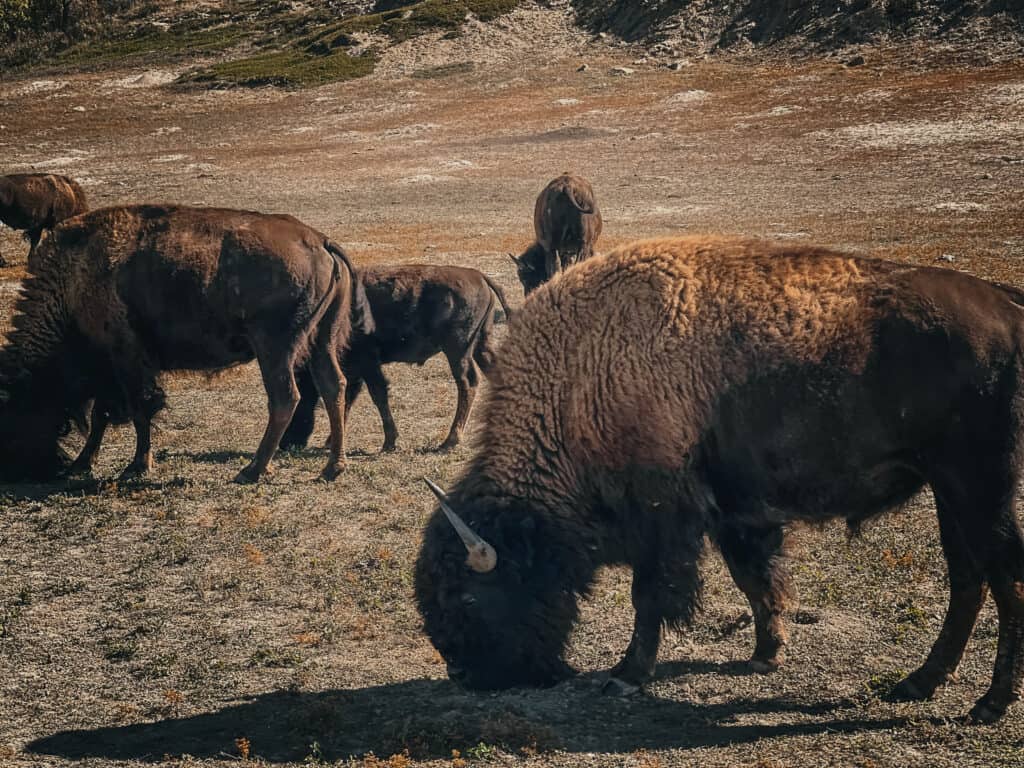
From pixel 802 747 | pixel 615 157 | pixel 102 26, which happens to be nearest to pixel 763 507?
pixel 802 747

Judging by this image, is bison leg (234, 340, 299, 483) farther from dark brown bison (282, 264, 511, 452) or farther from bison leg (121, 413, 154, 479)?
dark brown bison (282, 264, 511, 452)

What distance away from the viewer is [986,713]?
5.47 meters

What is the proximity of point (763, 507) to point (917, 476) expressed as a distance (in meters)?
0.77

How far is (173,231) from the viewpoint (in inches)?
385

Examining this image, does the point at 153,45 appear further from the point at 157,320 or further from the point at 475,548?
the point at 475,548

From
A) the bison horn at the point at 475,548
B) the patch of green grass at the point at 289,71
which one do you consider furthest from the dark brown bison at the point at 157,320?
the patch of green grass at the point at 289,71

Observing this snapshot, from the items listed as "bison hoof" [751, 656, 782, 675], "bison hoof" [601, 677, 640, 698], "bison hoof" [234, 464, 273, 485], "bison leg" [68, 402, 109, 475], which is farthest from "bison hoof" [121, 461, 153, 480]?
"bison hoof" [751, 656, 782, 675]

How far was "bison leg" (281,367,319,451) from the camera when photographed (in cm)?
1108

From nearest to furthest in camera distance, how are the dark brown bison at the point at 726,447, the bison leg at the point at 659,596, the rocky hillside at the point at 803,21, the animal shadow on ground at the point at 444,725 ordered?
the dark brown bison at the point at 726,447, the animal shadow on ground at the point at 444,725, the bison leg at the point at 659,596, the rocky hillside at the point at 803,21

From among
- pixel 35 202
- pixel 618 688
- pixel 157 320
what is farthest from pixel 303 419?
pixel 35 202

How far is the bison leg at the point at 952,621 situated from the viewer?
5.63 m

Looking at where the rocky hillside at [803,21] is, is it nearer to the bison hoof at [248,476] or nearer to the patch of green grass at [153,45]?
the patch of green grass at [153,45]

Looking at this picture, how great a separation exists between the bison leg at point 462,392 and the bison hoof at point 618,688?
5.08 metres

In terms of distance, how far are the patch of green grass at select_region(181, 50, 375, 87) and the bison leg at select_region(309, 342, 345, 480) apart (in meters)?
42.0
